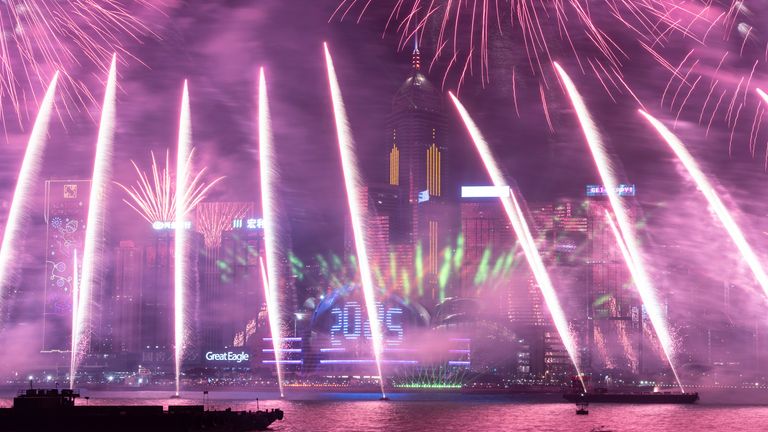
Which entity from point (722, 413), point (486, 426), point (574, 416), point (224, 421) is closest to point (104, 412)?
point (224, 421)

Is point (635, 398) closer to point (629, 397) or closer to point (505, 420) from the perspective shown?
point (629, 397)

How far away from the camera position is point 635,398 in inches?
7092

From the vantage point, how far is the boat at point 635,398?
175 meters

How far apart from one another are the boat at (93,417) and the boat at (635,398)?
316 feet

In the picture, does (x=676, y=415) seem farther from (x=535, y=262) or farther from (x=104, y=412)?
(x=104, y=412)

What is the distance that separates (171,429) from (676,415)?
247 feet

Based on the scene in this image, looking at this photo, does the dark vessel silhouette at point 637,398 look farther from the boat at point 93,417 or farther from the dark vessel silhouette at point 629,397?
the boat at point 93,417

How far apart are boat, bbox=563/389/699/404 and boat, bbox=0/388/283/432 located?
96.3m

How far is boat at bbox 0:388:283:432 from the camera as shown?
273 feet

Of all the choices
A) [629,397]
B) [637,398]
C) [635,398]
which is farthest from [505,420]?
[629,397]

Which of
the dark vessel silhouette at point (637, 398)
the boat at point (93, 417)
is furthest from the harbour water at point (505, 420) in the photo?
the dark vessel silhouette at point (637, 398)

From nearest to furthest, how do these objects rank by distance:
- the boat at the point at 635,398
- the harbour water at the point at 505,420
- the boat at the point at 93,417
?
the boat at the point at 93,417
the harbour water at the point at 505,420
the boat at the point at 635,398

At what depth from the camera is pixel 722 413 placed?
5458 inches

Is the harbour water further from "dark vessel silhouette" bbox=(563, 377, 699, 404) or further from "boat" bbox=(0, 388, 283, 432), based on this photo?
"dark vessel silhouette" bbox=(563, 377, 699, 404)
